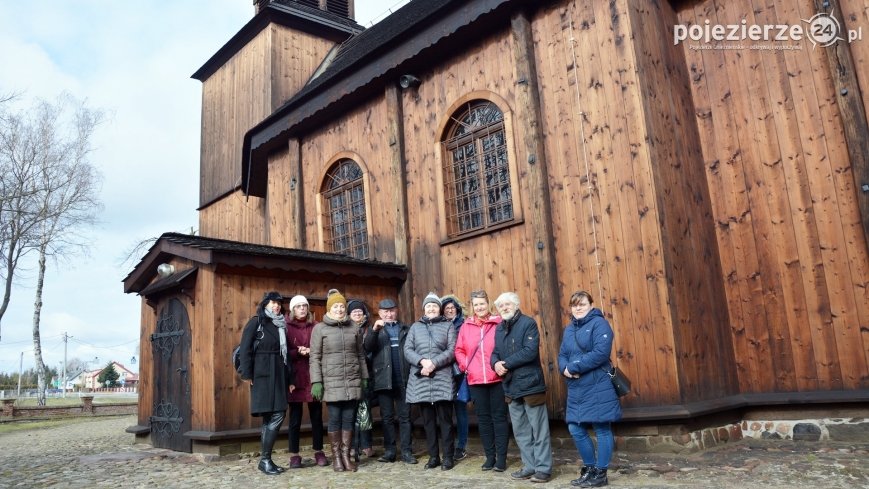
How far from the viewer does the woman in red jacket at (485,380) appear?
6.00 meters

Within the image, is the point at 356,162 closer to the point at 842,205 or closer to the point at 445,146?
the point at 445,146

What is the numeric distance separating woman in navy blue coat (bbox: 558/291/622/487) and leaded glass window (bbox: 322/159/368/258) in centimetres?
594

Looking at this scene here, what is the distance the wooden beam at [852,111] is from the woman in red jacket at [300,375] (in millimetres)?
5823

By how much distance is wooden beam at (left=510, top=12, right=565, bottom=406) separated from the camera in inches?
296

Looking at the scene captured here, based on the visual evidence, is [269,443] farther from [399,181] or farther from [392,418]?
[399,181]

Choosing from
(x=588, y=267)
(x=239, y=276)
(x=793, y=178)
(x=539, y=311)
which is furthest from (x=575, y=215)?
(x=239, y=276)

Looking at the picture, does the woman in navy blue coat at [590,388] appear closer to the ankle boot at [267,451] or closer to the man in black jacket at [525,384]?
the man in black jacket at [525,384]

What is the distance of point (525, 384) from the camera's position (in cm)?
565

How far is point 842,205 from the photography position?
22.1 feet

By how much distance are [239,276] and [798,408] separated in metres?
6.67

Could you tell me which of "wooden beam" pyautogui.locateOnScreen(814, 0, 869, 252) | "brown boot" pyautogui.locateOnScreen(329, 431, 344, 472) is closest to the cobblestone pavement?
"brown boot" pyautogui.locateOnScreen(329, 431, 344, 472)

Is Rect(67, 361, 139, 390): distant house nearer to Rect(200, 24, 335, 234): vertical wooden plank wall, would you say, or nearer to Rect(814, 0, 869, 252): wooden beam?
Rect(200, 24, 335, 234): vertical wooden plank wall

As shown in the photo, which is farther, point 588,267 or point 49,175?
point 49,175

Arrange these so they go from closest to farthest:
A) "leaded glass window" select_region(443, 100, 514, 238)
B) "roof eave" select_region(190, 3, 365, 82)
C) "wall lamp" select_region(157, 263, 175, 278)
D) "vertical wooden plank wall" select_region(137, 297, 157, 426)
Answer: "leaded glass window" select_region(443, 100, 514, 238)
"wall lamp" select_region(157, 263, 175, 278)
"vertical wooden plank wall" select_region(137, 297, 157, 426)
"roof eave" select_region(190, 3, 365, 82)
